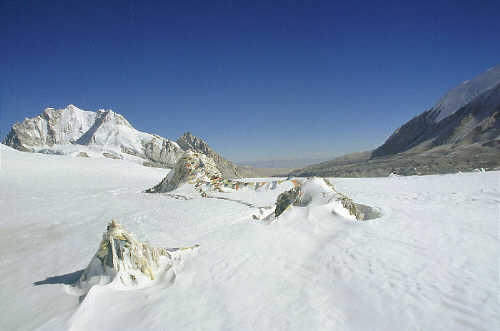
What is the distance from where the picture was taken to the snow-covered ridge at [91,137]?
15050 cm

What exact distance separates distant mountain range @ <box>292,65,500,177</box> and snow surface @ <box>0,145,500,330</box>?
4809cm

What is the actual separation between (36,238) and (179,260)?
4683mm

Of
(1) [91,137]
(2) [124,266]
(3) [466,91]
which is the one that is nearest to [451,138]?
(3) [466,91]

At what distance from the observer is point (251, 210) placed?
816 centimetres

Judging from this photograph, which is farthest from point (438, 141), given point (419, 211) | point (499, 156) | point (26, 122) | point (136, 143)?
point (26, 122)

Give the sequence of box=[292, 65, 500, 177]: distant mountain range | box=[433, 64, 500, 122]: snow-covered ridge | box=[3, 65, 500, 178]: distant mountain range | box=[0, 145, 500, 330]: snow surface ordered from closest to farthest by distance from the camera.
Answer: box=[0, 145, 500, 330]: snow surface, box=[292, 65, 500, 177]: distant mountain range, box=[3, 65, 500, 178]: distant mountain range, box=[433, 64, 500, 122]: snow-covered ridge

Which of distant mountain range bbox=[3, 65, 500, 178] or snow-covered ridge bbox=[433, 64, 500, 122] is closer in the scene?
distant mountain range bbox=[3, 65, 500, 178]

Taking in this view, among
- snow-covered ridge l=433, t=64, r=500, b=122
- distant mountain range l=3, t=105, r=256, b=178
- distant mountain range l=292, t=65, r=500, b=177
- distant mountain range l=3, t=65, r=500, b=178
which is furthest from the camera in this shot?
distant mountain range l=3, t=105, r=256, b=178

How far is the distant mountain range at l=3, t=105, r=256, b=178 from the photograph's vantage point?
150 meters

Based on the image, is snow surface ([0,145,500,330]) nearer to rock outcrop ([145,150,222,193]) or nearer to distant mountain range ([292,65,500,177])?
rock outcrop ([145,150,222,193])

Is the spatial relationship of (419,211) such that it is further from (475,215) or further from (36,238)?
(36,238)

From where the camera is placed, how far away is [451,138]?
80875mm

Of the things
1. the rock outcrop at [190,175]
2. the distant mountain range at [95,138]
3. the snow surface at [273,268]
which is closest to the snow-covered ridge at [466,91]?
the distant mountain range at [95,138]

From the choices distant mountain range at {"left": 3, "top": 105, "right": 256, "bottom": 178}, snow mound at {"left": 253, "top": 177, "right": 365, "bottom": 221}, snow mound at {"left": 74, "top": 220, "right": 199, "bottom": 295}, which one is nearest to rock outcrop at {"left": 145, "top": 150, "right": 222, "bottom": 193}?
snow mound at {"left": 253, "top": 177, "right": 365, "bottom": 221}
